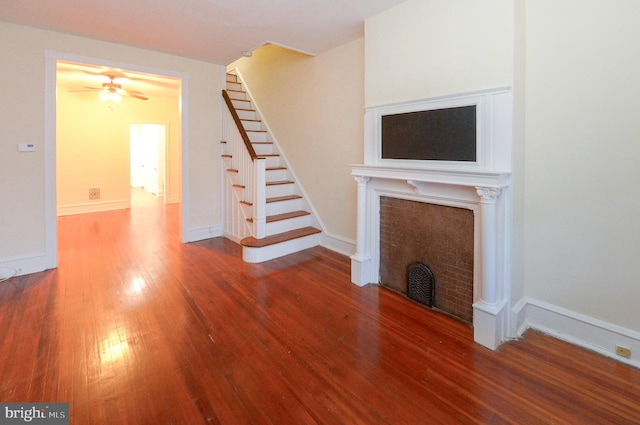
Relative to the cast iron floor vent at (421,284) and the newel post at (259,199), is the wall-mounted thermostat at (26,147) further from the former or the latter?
the cast iron floor vent at (421,284)

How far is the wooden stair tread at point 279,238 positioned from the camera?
12.5ft

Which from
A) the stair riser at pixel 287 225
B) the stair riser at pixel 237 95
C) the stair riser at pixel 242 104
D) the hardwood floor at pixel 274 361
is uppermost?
the stair riser at pixel 237 95

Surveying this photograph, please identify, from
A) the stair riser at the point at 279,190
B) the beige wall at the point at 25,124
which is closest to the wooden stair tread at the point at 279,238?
the stair riser at the point at 279,190

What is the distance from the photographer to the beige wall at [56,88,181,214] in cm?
635

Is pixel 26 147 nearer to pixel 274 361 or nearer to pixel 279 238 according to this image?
pixel 279 238

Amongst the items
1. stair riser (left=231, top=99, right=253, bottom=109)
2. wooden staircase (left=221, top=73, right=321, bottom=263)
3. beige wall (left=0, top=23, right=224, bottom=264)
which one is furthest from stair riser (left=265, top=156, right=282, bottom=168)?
beige wall (left=0, top=23, right=224, bottom=264)

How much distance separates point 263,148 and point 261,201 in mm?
1542

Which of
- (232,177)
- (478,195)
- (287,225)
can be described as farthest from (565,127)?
(232,177)

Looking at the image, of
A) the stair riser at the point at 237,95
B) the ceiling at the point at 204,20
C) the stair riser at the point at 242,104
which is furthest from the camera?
the stair riser at the point at 237,95

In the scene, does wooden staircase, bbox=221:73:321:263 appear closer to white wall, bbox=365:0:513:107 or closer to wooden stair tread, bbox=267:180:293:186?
wooden stair tread, bbox=267:180:293:186

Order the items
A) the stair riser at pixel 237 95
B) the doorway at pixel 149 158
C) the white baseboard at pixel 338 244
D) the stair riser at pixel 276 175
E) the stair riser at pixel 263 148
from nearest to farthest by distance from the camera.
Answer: the white baseboard at pixel 338 244
the stair riser at pixel 276 175
the stair riser at pixel 263 148
the stair riser at pixel 237 95
the doorway at pixel 149 158

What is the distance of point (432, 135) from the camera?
2514mm

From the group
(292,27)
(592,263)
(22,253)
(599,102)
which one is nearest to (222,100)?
(292,27)

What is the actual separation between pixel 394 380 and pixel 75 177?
7450 mm
